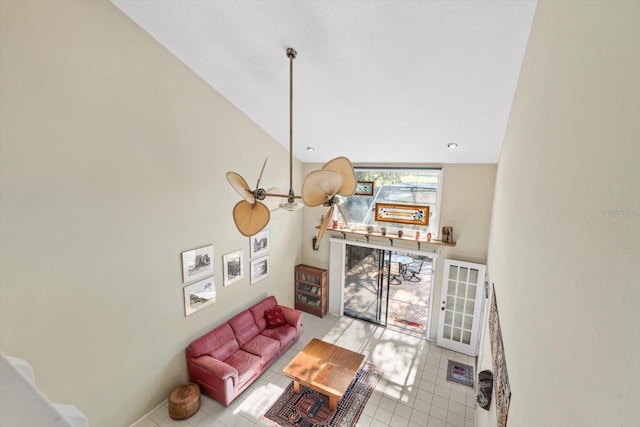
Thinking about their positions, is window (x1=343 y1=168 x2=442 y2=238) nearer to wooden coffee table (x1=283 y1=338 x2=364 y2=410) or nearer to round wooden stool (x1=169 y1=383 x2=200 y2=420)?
wooden coffee table (x1=283 y1=338 x2=364 y2=410)

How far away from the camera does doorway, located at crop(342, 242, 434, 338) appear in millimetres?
5859

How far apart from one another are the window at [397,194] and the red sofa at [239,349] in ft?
8.11

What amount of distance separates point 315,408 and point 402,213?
3.63 metres

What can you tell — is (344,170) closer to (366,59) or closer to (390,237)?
(366,59)

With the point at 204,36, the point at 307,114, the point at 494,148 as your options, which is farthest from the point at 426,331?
the point at 204,36

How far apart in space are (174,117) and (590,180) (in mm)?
3951

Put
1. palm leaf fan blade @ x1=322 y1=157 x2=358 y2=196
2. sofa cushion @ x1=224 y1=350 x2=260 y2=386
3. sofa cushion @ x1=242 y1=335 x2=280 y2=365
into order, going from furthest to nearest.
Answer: sofa cushion @ x1=242 y1=335 x2=280 y2=365 → sofa cushion @ x1=224 y1=350 x2=260 y2=386 → palm leaf fan blade @ x1=322 y1=157 x2=358 y2=196

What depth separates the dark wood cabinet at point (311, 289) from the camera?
631 cm

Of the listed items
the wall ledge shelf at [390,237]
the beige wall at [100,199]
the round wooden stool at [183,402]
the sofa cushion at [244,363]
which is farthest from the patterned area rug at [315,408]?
the wall ledge shelf at [390,237]

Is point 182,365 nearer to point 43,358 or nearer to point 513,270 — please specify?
point 43,358

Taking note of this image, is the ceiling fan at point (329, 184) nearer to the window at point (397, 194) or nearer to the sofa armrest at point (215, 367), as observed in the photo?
the sofa armrest at point (215, 367)

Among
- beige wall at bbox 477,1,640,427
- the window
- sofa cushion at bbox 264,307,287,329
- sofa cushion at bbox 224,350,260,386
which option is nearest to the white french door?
the window

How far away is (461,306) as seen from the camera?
205 inches

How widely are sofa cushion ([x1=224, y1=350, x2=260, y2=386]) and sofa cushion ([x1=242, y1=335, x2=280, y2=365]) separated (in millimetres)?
87
